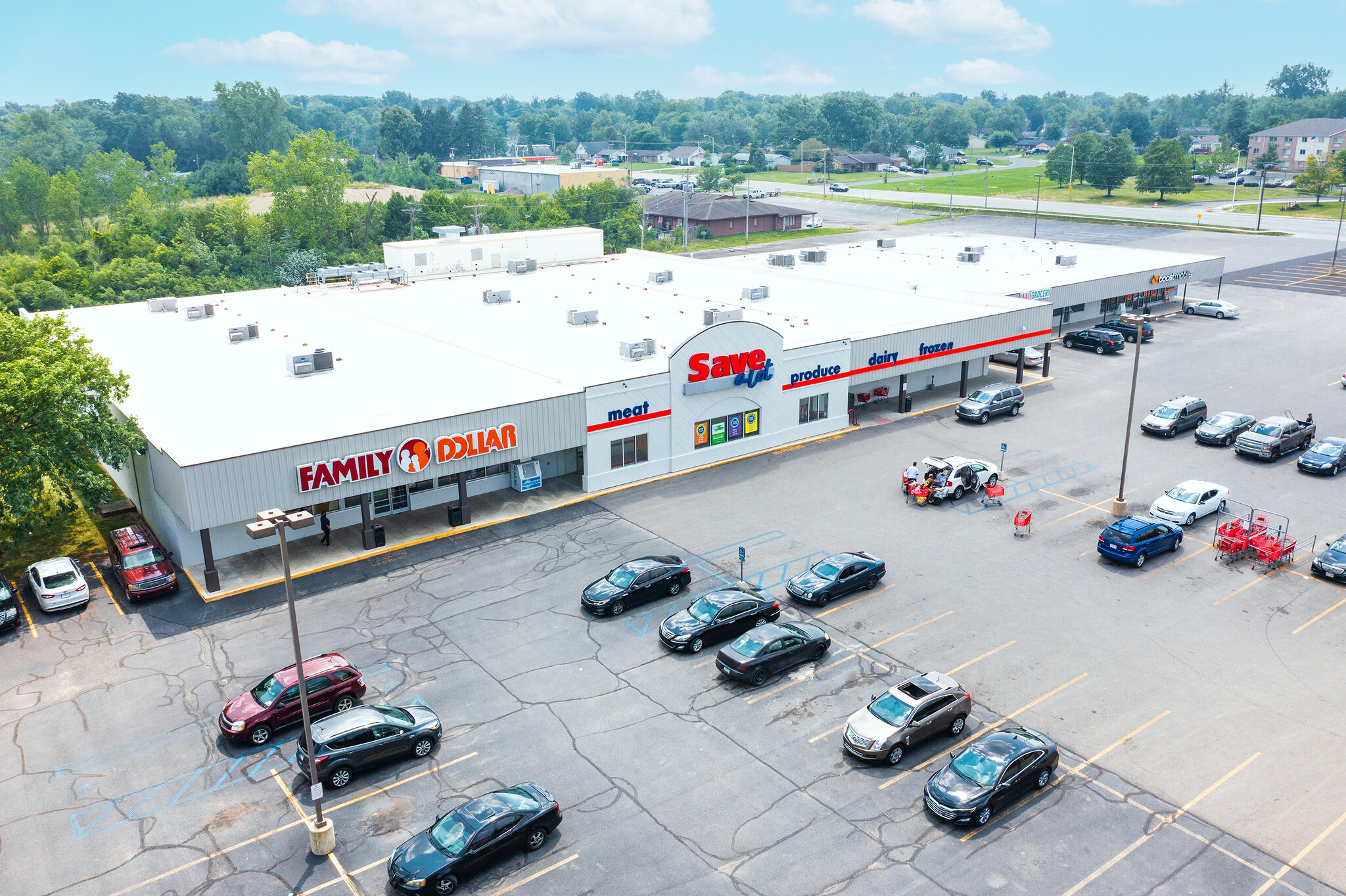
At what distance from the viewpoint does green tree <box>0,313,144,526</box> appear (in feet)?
117

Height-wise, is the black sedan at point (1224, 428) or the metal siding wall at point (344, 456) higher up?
A: the metal siding wall at point (344, 456)

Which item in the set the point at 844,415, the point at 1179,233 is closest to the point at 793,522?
the point at 844,415

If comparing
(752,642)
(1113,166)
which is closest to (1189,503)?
(752,642)

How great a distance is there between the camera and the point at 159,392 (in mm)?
44344

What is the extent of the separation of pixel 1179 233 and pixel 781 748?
12423cm

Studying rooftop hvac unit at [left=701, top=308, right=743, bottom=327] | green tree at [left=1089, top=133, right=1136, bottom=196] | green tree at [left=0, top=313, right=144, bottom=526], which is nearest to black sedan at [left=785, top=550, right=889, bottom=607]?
rooftop hvac unit at [left=701, top=308, right=743, bottom=327]

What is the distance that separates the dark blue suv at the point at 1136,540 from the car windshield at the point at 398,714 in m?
26.1

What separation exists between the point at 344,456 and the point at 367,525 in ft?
10.3

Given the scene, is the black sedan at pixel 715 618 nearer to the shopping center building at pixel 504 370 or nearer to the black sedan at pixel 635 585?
the black sedan at pixel 635 585

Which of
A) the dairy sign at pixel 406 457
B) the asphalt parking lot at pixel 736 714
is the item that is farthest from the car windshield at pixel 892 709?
the dairy sign at pixel 406 457

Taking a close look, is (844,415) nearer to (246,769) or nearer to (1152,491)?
(1152,491)

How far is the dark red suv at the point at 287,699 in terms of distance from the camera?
26.5m

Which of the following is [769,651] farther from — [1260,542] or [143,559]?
[143,559]

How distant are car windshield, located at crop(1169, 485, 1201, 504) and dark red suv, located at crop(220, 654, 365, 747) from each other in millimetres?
33182
